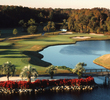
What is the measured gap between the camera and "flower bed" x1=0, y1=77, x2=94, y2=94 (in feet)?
148

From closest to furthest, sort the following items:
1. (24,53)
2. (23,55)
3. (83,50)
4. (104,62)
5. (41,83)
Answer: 1. (41,83)
2. (104,62)
3. (23,55)
4. (24,53)
5. (83,50)

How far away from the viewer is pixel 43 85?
151ft

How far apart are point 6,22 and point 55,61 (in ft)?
432

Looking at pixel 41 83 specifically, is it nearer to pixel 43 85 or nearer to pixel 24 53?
pixel 43 85

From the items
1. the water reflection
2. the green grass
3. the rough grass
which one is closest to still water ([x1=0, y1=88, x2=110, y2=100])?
the green grass

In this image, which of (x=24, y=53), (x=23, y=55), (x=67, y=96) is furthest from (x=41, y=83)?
(x=24, y=53)

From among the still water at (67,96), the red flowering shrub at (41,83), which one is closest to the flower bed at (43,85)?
the red flowering shrub at (41,83)

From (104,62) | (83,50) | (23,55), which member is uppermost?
(23,55)

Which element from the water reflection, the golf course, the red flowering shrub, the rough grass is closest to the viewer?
the red flowering shrub

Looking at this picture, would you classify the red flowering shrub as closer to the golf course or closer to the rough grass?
the golf course

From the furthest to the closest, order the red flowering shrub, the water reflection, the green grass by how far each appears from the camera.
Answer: the water reflection, the green grass, the red flowering shrub

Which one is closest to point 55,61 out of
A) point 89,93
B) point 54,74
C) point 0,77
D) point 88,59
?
point 88,59

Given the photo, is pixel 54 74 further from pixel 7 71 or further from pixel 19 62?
pixel 19 62

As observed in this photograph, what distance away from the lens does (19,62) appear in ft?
226
